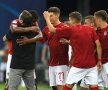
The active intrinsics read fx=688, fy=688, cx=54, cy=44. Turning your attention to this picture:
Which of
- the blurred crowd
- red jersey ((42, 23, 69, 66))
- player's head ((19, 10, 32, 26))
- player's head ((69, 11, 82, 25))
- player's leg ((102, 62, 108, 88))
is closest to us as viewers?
player's head ((19, 10, 32, 26))

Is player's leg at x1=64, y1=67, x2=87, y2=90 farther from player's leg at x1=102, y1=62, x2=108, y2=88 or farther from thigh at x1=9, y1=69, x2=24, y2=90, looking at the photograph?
thigh at x1=9, y1=69, x2=24, y2=90

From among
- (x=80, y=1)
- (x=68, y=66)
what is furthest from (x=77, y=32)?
(x=80, y=1)

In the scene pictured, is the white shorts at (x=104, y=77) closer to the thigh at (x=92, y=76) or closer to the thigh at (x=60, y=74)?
the thigh at (x=92, y=76)

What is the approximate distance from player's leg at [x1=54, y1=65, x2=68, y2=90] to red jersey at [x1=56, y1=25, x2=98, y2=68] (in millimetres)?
1157

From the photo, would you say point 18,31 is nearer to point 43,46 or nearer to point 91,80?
point 91,80

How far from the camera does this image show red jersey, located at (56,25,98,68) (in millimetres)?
14427

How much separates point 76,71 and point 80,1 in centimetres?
1301

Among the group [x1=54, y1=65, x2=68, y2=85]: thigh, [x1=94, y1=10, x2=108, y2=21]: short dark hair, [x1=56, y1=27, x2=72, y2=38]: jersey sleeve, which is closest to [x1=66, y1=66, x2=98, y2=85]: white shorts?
[x1=56, y1=27, x2=72, y2=38]: jersey sleeve

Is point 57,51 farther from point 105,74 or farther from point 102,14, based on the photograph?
point 102,14

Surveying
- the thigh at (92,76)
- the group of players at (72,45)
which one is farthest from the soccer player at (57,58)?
the thigh at (92,76)

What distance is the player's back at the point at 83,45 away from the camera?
47.3 feet

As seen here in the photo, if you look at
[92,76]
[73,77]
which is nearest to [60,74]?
[73,77]

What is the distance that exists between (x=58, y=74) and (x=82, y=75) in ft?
3.85

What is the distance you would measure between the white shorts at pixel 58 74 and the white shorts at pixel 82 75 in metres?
1.02
